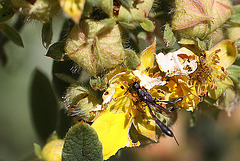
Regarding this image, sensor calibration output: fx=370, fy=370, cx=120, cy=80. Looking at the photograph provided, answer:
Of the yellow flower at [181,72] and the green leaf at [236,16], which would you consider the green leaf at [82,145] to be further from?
the green leaf at [236,16]

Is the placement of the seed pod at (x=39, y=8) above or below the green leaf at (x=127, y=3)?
above

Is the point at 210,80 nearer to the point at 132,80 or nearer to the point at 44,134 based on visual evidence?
Answer: the point at 132,80

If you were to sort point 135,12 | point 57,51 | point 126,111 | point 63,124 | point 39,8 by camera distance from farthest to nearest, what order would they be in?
point 63,124 → point 126,111 → point 57,51 → point 135,12 → point 39,8

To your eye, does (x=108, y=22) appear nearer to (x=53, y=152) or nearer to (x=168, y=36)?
(x=168, y=36)

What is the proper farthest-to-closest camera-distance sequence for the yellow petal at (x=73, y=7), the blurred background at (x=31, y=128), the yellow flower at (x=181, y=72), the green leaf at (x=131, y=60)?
the blurred background at (x=31, y=128) < the yellow flower at (x=181, y=72) < the green leaf at (x=131, y=60) < the yellow petal at (x=73, y=7)

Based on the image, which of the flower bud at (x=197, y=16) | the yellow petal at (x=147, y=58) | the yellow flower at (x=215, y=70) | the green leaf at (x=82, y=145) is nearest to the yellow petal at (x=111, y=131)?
the green leaf at (x=82, y=145)

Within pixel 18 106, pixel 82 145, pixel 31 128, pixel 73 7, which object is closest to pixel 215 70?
pixel 82 145

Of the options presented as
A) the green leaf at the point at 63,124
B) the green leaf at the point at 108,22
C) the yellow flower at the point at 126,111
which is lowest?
the green leaf at the point at 63,124
